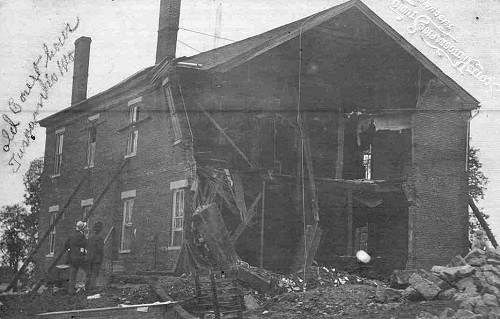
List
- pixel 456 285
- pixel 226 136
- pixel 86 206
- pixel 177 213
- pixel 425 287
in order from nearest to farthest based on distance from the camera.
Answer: pixel 425 287 < pixel 456 285 < pixel 226 136 < pixel 177 213 < pixel 86 206

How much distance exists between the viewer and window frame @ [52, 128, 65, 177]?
82.0 ft

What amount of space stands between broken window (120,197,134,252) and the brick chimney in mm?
7015

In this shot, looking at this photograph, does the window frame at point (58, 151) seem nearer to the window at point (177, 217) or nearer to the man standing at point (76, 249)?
the window at point (177, 217)

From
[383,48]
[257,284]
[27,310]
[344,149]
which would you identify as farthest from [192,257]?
[383,48]

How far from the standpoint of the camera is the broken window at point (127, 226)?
20.0 m

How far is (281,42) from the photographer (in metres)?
18.2

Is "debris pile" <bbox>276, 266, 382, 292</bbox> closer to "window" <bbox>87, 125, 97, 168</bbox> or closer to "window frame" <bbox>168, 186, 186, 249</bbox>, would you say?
"window frame" <bbox>168, 186, 186, 249</bbox>

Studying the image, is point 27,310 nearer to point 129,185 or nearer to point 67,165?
point 129,185

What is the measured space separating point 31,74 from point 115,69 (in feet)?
10.5

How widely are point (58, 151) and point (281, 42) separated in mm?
11195

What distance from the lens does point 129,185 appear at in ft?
67.0

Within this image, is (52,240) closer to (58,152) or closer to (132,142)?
(58,152)

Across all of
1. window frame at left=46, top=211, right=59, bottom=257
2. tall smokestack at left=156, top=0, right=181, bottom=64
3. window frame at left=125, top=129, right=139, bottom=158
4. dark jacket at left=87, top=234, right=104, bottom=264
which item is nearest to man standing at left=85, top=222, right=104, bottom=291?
dark jacket at left=87, top=234, right=104, bottom=264

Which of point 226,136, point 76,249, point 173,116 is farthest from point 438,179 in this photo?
point 76,249
